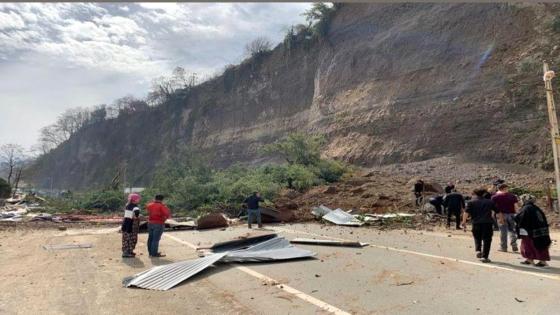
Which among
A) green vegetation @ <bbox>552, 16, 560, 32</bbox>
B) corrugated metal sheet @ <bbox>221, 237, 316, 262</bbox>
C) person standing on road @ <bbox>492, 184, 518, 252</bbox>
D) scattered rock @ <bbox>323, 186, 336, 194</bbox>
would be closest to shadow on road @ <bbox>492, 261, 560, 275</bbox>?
person standing on road @ <bbox>492, 184, 518, 252</bbox>

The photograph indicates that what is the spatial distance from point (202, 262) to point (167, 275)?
960mm

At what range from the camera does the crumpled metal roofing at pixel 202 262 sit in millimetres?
8031

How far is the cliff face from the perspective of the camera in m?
30.6

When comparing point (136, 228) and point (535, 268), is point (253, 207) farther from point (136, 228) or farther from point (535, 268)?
point (535, 268)

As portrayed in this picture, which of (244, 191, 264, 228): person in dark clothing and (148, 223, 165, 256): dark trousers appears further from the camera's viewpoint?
(244, 191, 264, 228): person in dark clothing

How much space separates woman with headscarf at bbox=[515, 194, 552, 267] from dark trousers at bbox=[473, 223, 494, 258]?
0.55 meters

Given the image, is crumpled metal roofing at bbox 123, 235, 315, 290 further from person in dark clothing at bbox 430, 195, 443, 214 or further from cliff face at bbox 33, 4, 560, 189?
cliff face at bbox 33, 4, 560, 189

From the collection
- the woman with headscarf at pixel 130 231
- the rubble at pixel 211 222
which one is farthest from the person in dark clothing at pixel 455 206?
the woman with headscarf at pixel 130 231

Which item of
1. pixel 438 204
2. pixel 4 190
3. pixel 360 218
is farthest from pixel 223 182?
pixel 4 190

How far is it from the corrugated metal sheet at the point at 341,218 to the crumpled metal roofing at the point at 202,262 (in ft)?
23.0

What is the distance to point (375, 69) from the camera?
135ft

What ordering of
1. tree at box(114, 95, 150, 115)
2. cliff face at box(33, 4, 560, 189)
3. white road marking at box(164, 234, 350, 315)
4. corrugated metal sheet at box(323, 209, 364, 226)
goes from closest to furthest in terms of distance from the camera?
1. white road marking at box(164, 234, 350, 315)
2. corrugated metal sheet at box(323, 209, 364, 226)
3. cliff face at box(33, 4, 560, 189)
4. tree at box(114, 95, 150, 115)

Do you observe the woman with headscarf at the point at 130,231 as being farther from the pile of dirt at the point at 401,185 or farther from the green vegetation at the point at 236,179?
the green vegetation at the point at 236,179

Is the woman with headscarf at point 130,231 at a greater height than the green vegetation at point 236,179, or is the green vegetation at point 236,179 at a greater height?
the green vegetation at point 236,179
